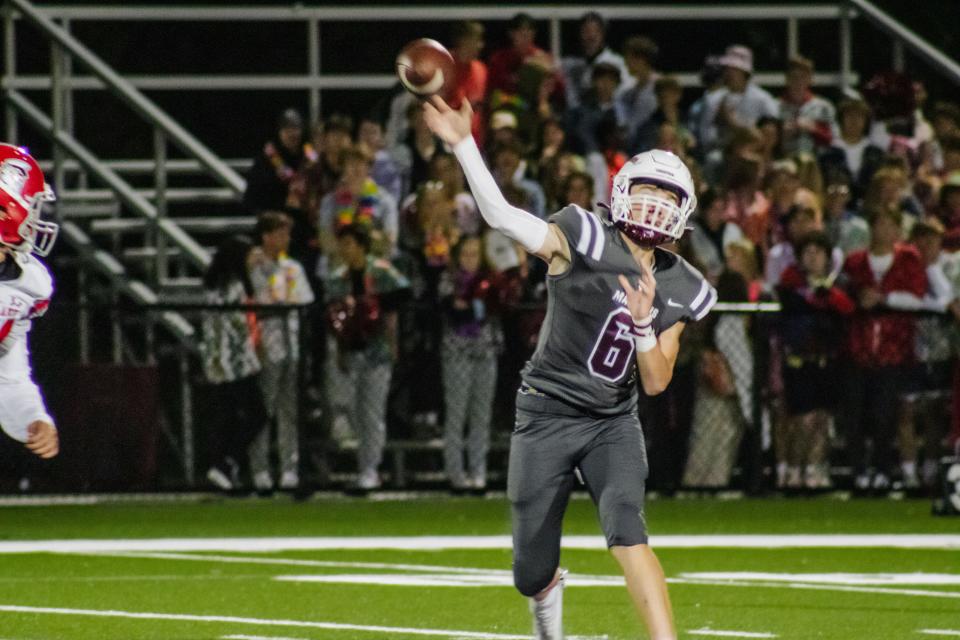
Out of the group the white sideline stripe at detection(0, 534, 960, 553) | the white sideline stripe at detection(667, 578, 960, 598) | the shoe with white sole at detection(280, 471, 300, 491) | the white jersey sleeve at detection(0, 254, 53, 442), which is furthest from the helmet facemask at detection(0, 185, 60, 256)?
the shoe with white sole at detection(280, 471, 300, 491)

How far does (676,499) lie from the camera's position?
14641mm

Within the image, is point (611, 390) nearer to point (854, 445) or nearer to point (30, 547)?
point (30, 547)

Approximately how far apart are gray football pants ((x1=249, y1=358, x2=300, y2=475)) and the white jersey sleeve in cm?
634

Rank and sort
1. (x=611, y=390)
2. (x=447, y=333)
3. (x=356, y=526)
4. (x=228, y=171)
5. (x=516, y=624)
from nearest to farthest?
(x=611, y=390), (x=516, y=624), (x=356, y=526), (x=447, y=333), (x=228, y=171)

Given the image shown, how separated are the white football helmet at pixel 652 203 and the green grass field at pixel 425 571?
2.06 meters

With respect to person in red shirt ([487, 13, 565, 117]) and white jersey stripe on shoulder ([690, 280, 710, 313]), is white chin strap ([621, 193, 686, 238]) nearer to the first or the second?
→ white jersey stripe on shoulder ([690, 280, 710, 313])

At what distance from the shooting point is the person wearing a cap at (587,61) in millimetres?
16500

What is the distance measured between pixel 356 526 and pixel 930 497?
4250mm

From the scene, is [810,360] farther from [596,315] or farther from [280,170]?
[596,315]

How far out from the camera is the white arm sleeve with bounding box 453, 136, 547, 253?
6.85 metres

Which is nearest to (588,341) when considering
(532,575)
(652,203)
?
(652,203)

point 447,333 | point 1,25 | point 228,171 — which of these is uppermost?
point 1,25

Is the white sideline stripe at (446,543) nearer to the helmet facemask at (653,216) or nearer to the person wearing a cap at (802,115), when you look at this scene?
the person wearing a cap at (802,115)

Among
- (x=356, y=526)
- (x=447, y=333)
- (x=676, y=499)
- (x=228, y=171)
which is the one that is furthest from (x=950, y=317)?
(x=228, y=171)
